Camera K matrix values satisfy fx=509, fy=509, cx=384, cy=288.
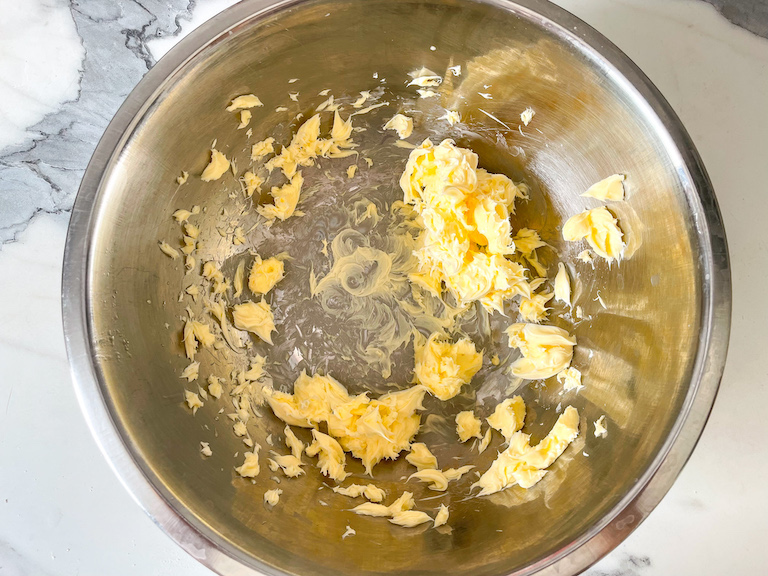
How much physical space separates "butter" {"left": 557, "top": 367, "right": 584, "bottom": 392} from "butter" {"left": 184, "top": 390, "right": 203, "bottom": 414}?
0.98 meters

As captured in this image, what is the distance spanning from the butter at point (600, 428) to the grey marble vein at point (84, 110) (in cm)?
157

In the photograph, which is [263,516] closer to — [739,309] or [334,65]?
[334,65]

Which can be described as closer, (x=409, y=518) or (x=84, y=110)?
(x=409, y=518)

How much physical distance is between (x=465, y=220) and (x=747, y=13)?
98cm

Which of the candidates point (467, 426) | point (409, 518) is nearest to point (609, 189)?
point (467, 426)

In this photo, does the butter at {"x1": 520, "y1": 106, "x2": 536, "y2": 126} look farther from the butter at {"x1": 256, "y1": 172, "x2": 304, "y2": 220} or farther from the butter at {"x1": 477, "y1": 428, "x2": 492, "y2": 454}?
the butter at {"x1": 477, "y1": 428, "x2": 492, "y2": 454}

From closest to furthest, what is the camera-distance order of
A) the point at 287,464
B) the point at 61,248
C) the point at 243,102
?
the point at 243,102 < the point at 287,464 < the point at 61,248

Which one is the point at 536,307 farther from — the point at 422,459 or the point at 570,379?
the point at 422,459

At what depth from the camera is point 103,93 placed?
1470 millimetres

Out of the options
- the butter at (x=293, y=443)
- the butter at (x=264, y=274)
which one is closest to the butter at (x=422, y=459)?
the butter at (x=293, y=443)

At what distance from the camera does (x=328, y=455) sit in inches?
56.9

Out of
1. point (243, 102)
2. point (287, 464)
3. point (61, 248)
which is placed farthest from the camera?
point (61, 248)

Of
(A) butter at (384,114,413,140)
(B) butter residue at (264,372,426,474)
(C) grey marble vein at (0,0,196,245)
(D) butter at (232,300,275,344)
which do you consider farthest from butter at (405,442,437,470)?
(C) grey marble vein at (0,0,196,245)

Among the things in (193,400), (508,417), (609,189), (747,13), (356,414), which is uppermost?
(747,13)
